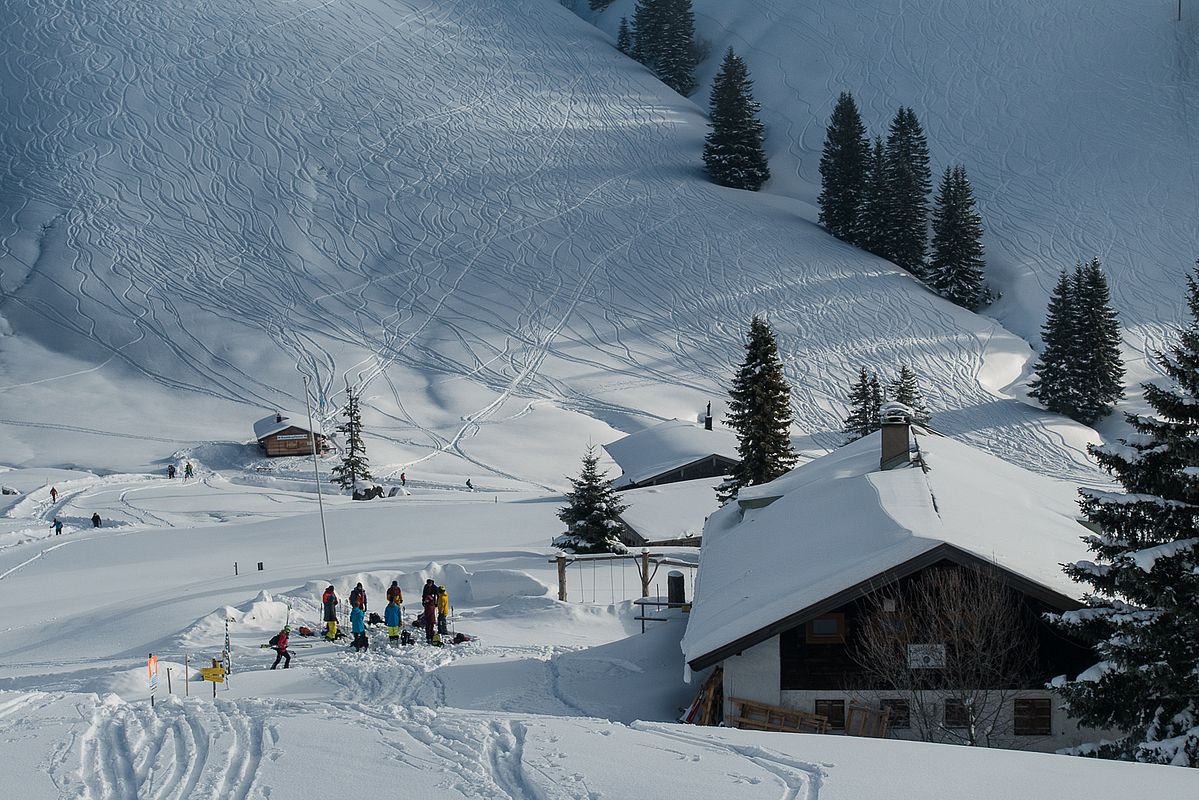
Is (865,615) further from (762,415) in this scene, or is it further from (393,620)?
(762,415)

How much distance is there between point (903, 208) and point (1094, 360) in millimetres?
23989

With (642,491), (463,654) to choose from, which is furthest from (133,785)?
(642,491)

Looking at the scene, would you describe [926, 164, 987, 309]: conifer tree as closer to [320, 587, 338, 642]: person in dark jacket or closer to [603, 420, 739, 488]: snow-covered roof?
[603, 420, 739, 488]: snow-covered roof

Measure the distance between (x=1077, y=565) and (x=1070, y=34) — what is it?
357 feet

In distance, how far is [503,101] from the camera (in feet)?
346

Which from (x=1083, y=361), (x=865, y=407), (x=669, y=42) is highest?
(x=669, y=42)

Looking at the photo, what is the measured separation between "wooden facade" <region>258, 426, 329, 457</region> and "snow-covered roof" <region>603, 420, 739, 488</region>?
52.3ft

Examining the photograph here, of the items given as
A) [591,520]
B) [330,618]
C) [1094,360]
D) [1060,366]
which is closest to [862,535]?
[330,618]

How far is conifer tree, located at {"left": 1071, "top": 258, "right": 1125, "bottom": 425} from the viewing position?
59719mm

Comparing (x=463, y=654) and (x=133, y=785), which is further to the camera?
(x=463, y=654)

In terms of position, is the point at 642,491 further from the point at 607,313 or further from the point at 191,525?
the point at 607,313

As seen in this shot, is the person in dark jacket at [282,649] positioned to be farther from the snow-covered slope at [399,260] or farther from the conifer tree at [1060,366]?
the conifer tree at [1060,366]

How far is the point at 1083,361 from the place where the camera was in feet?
195

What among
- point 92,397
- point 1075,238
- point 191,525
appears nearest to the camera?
point 191,525
